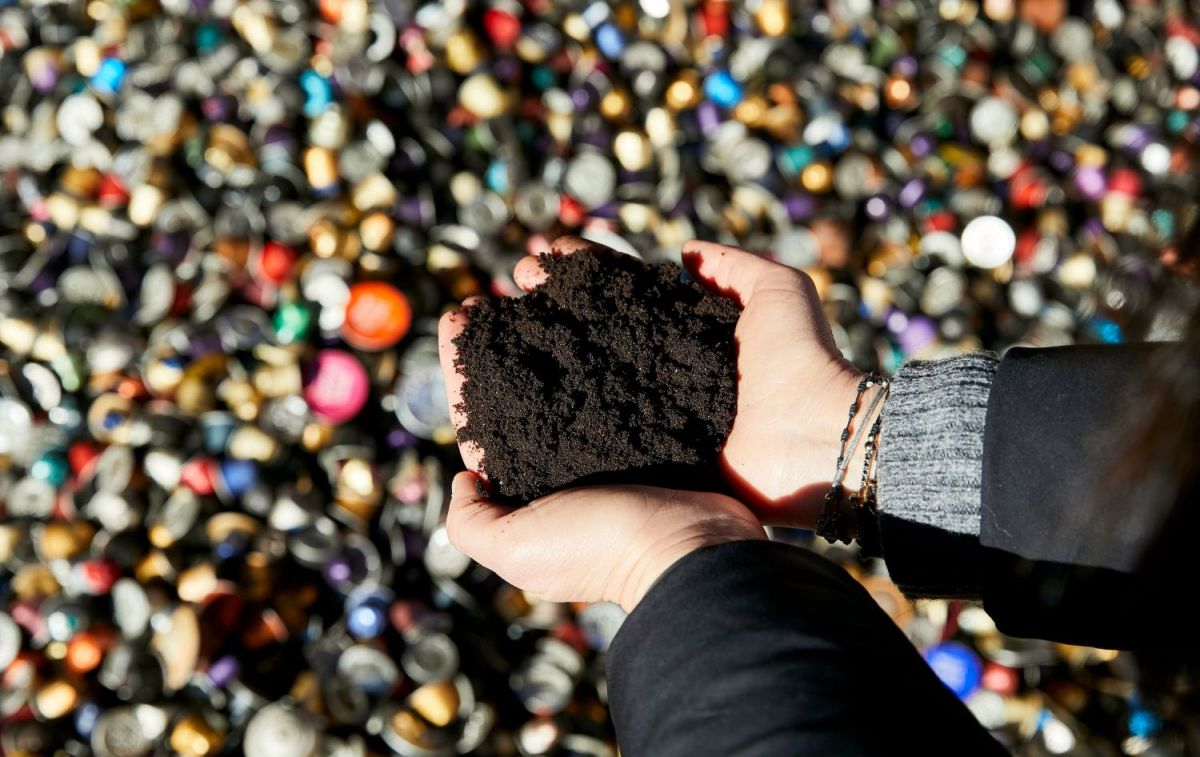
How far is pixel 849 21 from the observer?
295cm

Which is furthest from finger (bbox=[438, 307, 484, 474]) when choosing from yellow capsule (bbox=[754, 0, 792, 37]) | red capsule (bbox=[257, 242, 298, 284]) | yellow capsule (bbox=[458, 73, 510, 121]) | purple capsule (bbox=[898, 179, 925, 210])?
yellow capsule (bbox=[754, 0, 792, 37])

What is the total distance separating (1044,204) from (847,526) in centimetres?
188

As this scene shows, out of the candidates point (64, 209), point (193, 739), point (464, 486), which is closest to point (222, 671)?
point (193, 739)

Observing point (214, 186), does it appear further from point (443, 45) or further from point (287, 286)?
point (443, 45)

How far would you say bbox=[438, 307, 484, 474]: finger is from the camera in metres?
1.45

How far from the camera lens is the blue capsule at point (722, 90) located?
278cm

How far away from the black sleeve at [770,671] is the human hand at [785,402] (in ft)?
1.33

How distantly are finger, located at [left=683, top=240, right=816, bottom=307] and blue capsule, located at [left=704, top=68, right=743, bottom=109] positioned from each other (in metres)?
1.29

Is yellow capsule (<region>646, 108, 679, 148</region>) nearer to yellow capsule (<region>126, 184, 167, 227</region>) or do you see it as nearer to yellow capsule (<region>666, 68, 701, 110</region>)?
yellow capsule (<region>666, 68, 701, 110</region>)

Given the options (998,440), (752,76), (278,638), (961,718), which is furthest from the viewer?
(752,76)

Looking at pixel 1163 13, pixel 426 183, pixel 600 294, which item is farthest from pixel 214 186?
pixel 1163 13

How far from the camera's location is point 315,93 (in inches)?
101

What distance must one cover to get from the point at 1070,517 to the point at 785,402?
19.3 inches

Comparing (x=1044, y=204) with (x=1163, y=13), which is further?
(x=1163, y=13)
